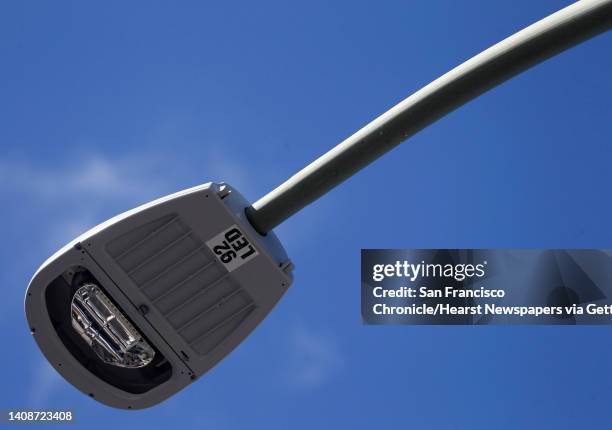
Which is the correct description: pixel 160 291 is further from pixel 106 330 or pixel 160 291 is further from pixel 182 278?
pixel 106 330

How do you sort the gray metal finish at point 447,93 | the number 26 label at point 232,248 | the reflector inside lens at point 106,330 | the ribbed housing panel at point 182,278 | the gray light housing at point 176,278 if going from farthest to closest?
the reflector inside lens at point 106,330
the ribbed housing panel at point 182,278
the gray light housing at point 176,278
the number 26 label at point 232,248
the gray metal finish at point 447,93

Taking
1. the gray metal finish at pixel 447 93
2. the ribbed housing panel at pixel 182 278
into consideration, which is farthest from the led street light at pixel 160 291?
the gray metal finish at pixel 447 93

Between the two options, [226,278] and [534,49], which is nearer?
[534,49]

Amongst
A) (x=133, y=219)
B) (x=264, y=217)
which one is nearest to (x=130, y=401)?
(x=133, y=219)

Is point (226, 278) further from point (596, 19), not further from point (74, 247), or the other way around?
point (596, 19)

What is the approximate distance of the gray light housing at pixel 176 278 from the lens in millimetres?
6648

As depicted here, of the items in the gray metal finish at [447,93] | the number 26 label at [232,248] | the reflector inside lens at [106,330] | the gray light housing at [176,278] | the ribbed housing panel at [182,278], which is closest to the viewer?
the gray metal finish at [447,93]

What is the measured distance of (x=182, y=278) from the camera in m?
6.86

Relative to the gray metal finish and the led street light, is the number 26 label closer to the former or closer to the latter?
the led street light

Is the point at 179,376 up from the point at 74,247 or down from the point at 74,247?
down

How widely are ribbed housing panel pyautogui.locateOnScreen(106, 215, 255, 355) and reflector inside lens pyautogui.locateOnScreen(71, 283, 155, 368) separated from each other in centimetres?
39

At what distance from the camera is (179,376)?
725 cm

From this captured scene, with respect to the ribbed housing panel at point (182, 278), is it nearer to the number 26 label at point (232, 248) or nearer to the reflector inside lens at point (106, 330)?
the number 26 label at point (232, 248)

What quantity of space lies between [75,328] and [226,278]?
4.79 ft
